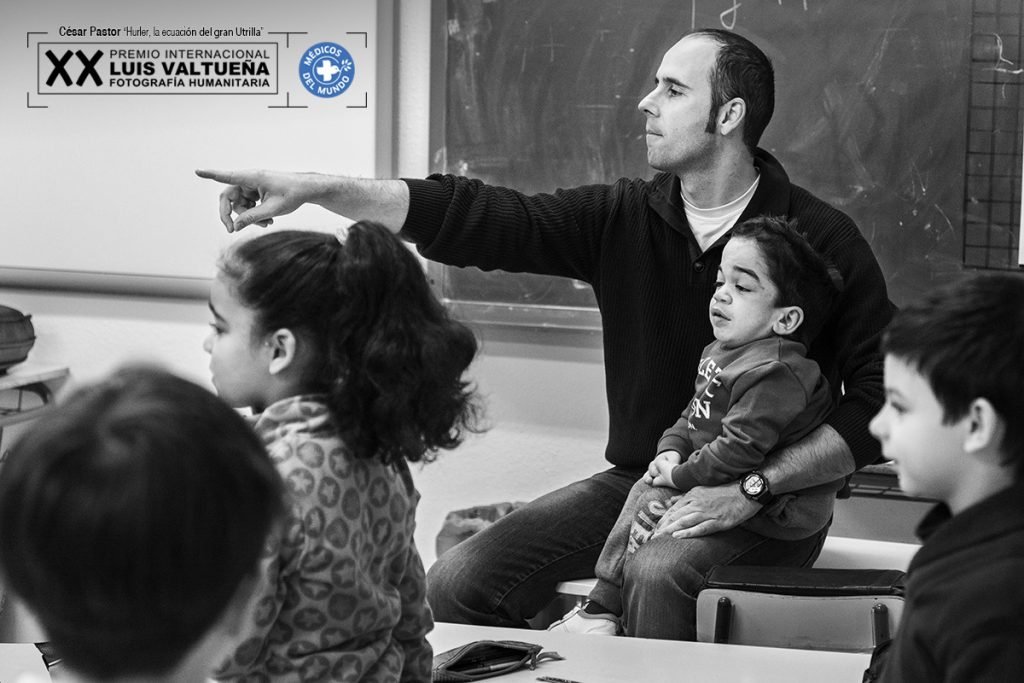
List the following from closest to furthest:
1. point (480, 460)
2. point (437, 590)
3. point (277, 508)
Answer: point (277, 508) → point (437, 590) → point (480, 460)

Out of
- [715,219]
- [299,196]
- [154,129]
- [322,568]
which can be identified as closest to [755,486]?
[715,219]

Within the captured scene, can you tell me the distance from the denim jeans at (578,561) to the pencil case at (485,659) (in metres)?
0.54

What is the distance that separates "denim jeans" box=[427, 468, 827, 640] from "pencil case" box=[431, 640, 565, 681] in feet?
1.78

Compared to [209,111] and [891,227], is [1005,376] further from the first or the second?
[209,111]

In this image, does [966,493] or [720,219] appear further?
[720,219]

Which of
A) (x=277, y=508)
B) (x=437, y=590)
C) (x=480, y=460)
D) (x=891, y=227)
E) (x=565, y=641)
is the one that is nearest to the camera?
(x=277, y=508)

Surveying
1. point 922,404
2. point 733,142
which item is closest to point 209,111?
point 733,142

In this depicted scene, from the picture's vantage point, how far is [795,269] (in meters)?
2.45

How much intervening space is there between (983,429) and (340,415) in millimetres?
670

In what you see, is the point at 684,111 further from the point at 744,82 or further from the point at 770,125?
the point at 770,125

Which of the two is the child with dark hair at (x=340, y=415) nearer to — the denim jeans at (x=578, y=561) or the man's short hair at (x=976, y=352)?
the man's short hair at (x=976, y=352)

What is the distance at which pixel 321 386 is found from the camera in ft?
4.79

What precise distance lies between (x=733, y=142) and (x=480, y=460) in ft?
4.19

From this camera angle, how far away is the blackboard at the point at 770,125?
9.95 ft
